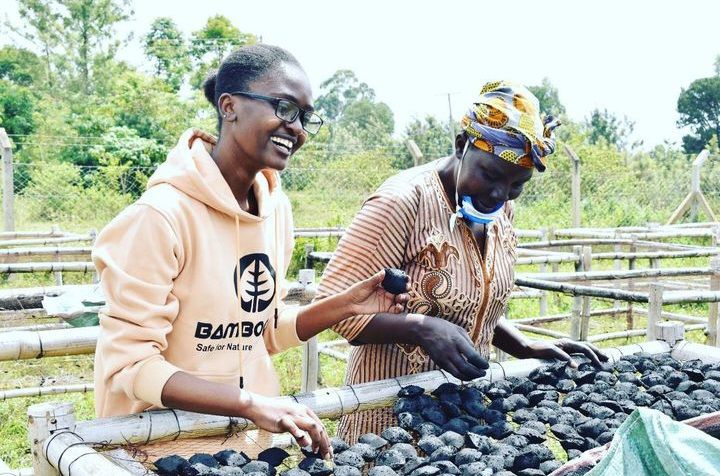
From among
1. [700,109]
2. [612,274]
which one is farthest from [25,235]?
[700,109]

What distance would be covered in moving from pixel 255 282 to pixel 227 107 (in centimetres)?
41

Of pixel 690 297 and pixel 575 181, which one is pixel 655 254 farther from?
pixel 575 181

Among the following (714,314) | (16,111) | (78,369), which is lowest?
(78,369)

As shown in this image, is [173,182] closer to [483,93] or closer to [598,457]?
[483,93]

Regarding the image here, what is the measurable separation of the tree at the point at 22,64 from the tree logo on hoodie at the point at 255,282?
29288 mm

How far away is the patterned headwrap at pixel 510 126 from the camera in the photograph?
6.73ft

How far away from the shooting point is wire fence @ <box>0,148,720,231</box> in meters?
12.9

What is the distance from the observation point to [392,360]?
2.26 m

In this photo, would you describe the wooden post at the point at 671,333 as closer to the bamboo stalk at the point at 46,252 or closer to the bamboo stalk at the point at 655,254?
the bamboo stalk at the point at 655,254

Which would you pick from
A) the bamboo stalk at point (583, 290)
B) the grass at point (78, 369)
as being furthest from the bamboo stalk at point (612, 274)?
the grass at point (78, 369)

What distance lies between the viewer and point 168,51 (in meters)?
27.1

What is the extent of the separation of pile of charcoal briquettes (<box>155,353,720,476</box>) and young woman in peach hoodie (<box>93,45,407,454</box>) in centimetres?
12

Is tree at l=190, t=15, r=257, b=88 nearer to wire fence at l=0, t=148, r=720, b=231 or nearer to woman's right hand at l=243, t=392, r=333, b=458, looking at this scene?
wire fence at l=0, t=148, r=720, b=231

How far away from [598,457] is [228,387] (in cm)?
75
